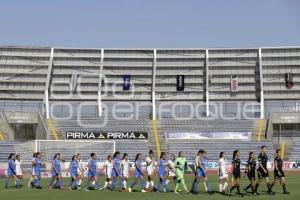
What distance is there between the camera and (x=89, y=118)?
7212cm

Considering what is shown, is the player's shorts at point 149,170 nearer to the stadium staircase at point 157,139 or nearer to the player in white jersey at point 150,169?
the player in white jersey at point 150,169

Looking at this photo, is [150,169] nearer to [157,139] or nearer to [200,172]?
[200,172]

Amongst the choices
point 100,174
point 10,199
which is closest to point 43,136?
point 100,174

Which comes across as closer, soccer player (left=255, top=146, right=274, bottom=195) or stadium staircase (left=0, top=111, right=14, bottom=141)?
soccer player (left=255, top=146, right=274, bottom=195)

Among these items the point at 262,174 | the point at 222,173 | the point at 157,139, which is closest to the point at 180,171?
the point at 222,173

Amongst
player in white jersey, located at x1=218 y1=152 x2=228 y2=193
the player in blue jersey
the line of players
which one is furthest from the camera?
the player in blue jersey

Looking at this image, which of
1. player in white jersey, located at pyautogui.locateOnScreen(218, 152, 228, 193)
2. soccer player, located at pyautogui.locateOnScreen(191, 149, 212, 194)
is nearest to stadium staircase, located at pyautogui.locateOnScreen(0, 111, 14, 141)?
soccer player, located at pyautogui.locateOnScreen(191, 149, 212, 194)

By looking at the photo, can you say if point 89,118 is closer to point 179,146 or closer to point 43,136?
point 43,136

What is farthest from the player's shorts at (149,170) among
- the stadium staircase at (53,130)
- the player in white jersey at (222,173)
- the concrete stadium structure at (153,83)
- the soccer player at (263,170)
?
the concrete stadium structure at (153,83)

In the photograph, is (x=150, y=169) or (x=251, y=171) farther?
(x=150, y=169)

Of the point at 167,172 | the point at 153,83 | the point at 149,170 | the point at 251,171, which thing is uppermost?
the point at 153,83

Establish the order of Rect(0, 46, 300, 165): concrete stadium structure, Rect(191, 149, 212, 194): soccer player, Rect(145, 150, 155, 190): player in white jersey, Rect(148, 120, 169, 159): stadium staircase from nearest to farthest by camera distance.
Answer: Rect(191, 149, 212, 194): soccer player, Rect(145, 150, 155, 190): player in white jersey, Rect(148, 120, 169, 159): stadium staircase, Rect(0, 46, 300, 165): concrete stadium structure

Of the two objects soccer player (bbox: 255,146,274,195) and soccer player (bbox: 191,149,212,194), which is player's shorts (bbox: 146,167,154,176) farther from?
soccer player (bbox: 255,146,274,195)

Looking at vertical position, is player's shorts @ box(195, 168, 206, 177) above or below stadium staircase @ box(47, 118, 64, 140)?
below
